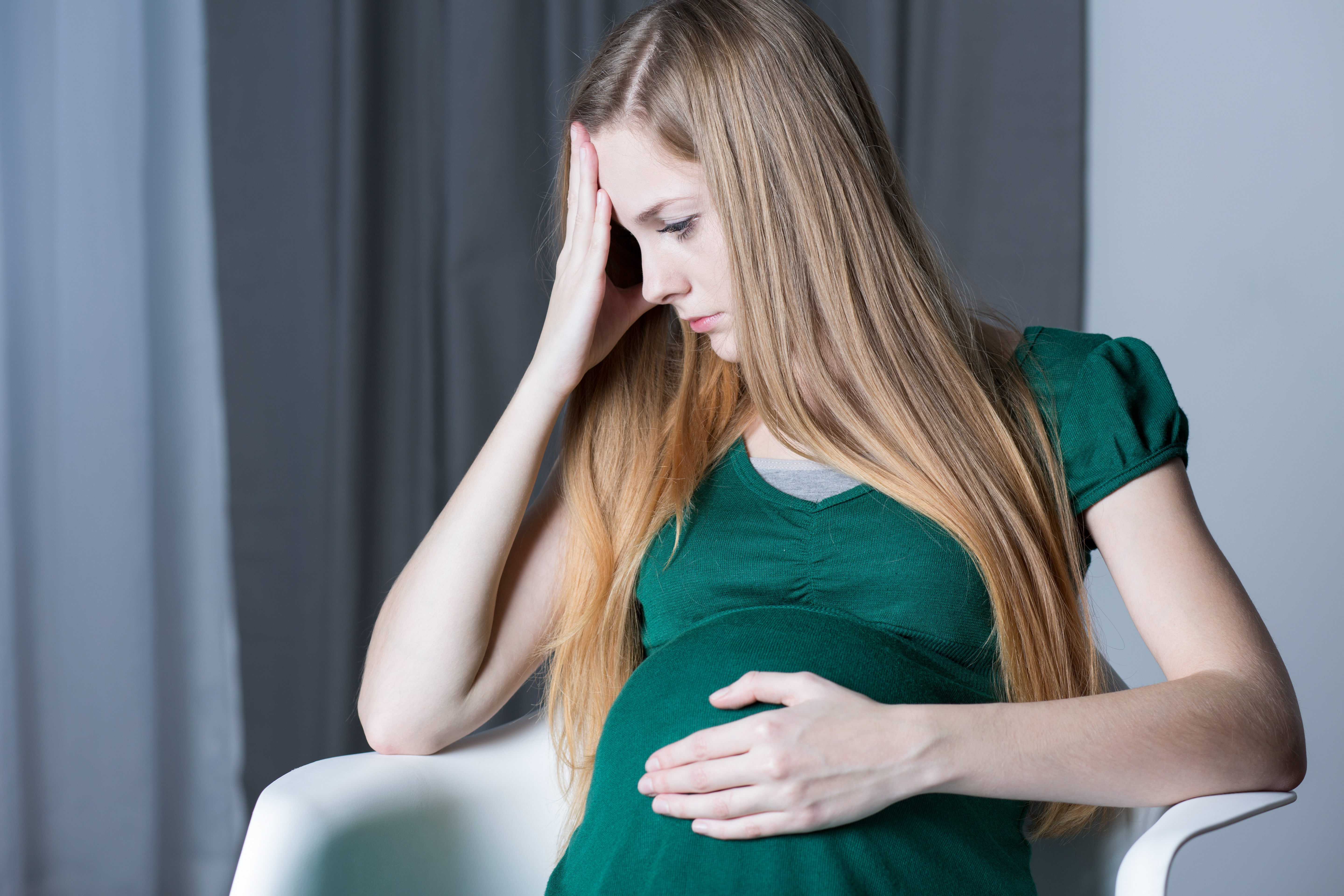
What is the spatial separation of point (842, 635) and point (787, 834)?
0.19 m

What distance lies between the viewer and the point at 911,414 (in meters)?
1.03

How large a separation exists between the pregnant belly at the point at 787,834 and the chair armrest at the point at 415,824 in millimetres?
118

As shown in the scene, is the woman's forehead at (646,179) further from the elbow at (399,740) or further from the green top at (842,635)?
the elbow at (399,740)

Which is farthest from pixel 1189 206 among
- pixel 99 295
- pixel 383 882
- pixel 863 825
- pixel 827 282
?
pixel 99 295

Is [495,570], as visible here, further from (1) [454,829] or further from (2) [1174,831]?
(2) [1174,831]

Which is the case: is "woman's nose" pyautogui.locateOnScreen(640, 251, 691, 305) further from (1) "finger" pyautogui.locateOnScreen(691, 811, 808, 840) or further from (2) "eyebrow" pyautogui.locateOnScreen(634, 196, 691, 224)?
(1) "finger" pyautogui.locateOnScreen(691, 811, 808, 840)

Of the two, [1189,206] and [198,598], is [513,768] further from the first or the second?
[1189,206]

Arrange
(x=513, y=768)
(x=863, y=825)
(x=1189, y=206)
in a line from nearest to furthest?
(x=863, y=825)
(x=513, y=768)
(x=1189, y=206)

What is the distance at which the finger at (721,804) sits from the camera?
818mm

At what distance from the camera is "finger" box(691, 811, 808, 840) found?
0.82 m

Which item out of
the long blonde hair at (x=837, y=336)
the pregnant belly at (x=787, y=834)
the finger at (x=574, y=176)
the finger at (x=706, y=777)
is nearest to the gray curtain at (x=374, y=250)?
the finger at (x=574, y=176)

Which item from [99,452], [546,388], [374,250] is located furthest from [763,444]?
[99,452]

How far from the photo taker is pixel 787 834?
2.74 feet

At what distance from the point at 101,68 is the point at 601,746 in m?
1.72
